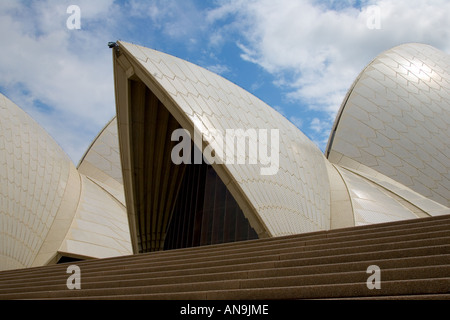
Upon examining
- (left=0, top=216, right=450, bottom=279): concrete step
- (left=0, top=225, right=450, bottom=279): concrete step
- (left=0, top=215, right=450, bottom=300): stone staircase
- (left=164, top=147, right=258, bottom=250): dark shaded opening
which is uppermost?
(left=164, top=147, right=258, bottom=250): dark shaded opening

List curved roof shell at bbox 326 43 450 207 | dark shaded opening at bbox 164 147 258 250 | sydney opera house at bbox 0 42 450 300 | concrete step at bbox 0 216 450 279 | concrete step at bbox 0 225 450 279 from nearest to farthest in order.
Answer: concrete step at bbox 0 225 450 279, concrete step at bbox 0 216 450 279, sydney opera house at bbox 0 42 450 300, dark shaded opening at bbox 164 147 258 250, curved roof shell at bbox 326 43 450 207

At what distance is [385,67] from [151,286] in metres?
13.8

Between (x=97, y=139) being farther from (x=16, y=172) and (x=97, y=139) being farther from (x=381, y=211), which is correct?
(x=381, y=211)

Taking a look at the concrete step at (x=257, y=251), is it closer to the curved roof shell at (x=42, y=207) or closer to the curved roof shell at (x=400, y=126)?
the curved roof shell at (x=42, y=207)

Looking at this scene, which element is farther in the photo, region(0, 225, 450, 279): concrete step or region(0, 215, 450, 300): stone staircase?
region(0, 225, 450, 279): concrete step

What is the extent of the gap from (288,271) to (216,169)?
15.0 feet

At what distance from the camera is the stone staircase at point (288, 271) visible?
2311 mm

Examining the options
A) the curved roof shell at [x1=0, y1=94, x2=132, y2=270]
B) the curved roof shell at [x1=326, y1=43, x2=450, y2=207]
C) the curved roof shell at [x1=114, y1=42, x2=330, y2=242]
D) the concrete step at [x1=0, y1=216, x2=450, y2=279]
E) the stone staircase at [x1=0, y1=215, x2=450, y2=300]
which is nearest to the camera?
the stone staircase at [x1=0, y1=215, x2=450, y2=300]

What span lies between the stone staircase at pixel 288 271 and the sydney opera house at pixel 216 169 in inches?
132

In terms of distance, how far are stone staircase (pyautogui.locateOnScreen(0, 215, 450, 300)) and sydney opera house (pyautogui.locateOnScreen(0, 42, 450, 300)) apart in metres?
3.35

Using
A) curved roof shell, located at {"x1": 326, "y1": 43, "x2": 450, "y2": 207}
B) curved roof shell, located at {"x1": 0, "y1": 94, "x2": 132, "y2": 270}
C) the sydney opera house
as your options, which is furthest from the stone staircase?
curved roof shell, located at {"x1": 326, "y1": 43, "x2": 450, "y2": 207}

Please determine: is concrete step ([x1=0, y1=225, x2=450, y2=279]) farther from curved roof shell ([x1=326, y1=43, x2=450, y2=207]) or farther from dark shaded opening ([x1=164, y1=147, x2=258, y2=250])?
curved roof shell ([x1=326, y1=43, x2=450, y2=207])

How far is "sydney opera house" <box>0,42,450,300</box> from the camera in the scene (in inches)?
311

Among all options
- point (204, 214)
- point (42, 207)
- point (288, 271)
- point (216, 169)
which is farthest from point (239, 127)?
point (42, 207)
